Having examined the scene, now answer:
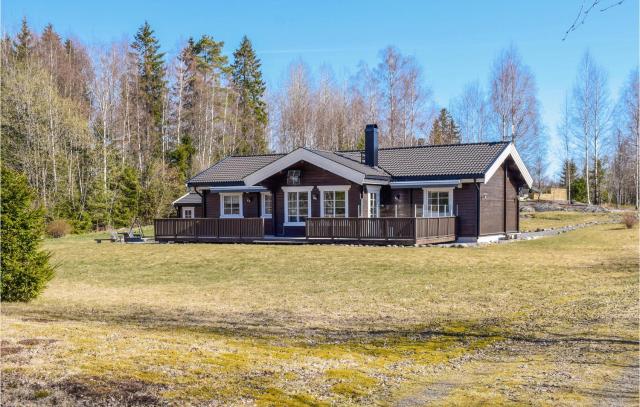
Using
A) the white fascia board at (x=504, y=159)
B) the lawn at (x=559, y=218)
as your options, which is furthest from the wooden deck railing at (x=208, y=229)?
the lawn at (x=559, y=218)

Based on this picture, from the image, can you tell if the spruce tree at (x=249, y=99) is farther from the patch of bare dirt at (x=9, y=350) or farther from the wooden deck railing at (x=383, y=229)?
the patch of bare dirt at (x=9, y=350)

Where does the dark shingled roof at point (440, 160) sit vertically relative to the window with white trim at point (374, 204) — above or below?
above

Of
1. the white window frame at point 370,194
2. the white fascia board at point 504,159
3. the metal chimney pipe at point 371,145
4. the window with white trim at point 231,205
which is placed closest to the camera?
the white fascia board at point 504,159

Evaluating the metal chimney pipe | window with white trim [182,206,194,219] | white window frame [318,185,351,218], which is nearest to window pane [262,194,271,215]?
white window frame [318,185,351,218]

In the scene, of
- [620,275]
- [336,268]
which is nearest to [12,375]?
[336,268]

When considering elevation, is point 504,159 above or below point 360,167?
above

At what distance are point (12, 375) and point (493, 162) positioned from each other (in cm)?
2276

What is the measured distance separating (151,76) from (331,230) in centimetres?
3599

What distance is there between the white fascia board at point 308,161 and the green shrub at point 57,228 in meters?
14.0

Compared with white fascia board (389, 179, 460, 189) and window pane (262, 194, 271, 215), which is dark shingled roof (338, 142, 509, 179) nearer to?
white fascia board (389, 179, 460, 189)

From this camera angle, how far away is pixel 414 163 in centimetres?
2761

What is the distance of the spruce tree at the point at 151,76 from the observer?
52375 millimetres

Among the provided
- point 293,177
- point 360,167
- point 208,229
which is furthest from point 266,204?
point 360,167

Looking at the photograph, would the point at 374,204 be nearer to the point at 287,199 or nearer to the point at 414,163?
the point at 414,163
